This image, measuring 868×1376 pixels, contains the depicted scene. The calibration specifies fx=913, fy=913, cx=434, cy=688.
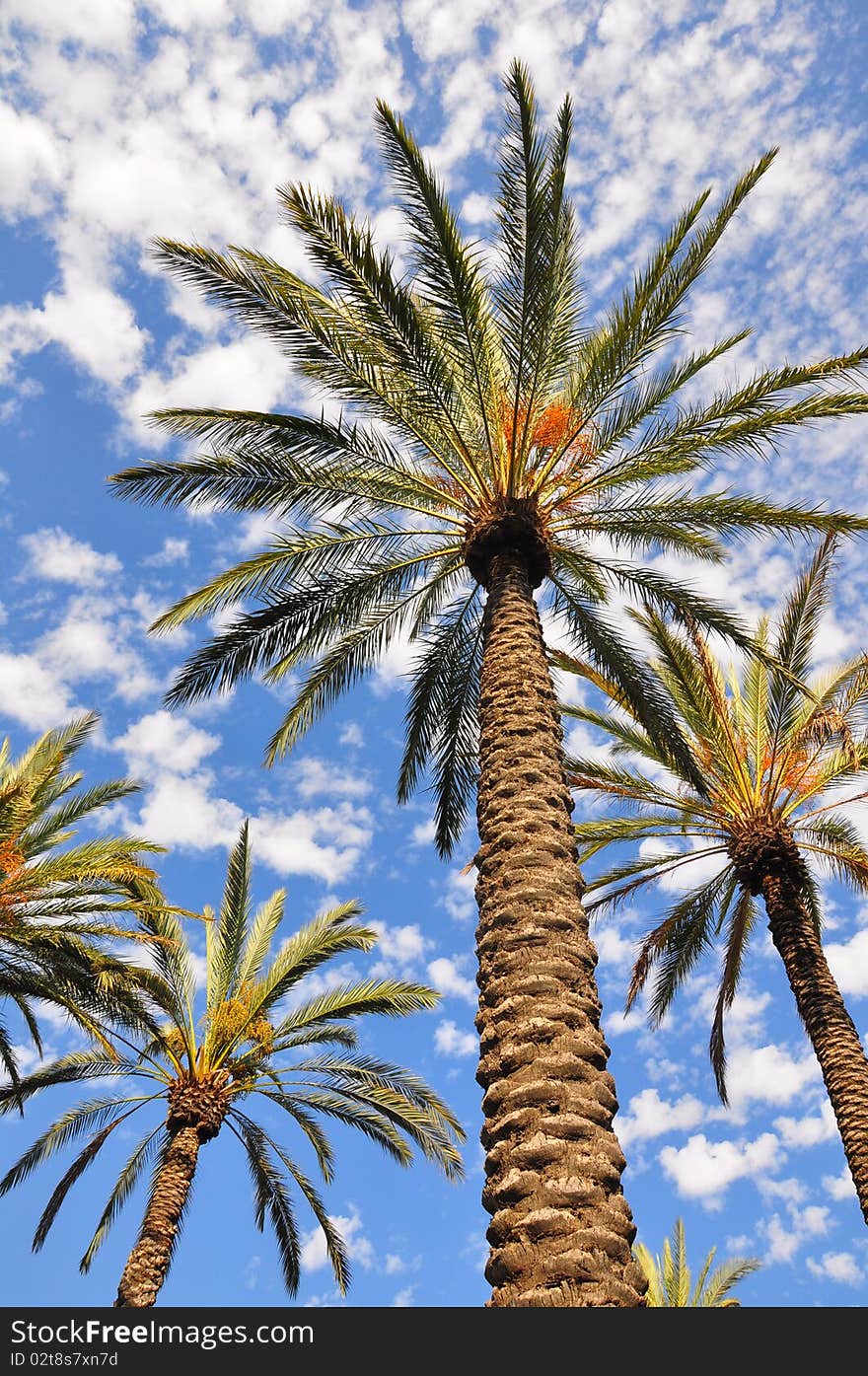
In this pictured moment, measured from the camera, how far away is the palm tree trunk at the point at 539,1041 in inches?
157

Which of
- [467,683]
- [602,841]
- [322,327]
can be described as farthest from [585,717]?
[322,327]

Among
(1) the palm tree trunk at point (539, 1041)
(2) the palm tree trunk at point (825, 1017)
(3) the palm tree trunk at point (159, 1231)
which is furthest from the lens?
(3) the palm tree trunk at point (159, 1231)

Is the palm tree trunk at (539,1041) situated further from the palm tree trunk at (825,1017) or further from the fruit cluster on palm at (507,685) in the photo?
the palm tree trunk at (825,1017)

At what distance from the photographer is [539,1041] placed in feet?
15.9

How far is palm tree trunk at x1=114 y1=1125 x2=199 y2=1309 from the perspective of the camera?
1195 cm

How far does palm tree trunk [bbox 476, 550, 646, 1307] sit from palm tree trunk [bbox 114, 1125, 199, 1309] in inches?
376

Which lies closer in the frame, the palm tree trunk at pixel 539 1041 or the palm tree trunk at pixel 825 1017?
the palm tree trunk at pixel 539 1041

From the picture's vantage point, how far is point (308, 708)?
10867mm

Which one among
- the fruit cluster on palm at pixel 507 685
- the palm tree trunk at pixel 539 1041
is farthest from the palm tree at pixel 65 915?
the palm tree trunk at pixel 539 1041

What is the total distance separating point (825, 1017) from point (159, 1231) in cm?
925

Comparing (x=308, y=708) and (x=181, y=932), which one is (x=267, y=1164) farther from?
(x=308, y=708)

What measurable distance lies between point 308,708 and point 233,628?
5.74 ft

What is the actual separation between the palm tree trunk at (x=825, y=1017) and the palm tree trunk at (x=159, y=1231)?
28.9 feet

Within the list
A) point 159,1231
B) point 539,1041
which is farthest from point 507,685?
point 159,1231
